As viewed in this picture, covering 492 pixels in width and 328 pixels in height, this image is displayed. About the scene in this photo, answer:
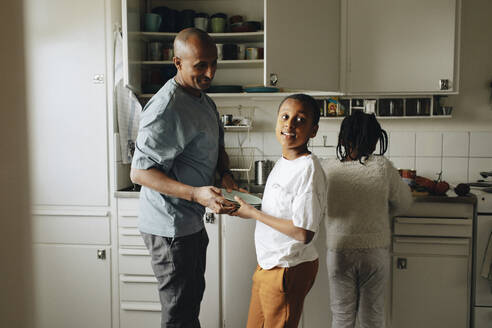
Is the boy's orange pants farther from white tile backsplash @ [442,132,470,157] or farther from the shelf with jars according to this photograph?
white tile backsplash @ [442,132,470,157]

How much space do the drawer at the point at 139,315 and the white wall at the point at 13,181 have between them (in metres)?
0.53

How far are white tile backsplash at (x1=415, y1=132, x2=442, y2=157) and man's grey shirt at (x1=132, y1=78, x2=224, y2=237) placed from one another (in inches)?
70.7

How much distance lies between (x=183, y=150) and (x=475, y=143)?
2217 mm

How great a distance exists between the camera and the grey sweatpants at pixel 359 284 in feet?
5.40

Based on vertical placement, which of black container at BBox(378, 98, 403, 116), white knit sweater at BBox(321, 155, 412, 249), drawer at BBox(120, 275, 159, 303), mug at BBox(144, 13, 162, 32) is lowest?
drawer at BBox(120, 275, 159, 303)

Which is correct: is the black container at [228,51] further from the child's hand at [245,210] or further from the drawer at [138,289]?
the child's hand at [245,210]

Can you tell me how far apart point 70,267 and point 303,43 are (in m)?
1.82

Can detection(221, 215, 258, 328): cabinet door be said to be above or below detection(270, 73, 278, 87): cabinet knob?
below

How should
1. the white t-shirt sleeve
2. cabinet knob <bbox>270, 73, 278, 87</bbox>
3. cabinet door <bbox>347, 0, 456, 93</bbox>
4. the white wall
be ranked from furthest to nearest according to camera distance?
cabinet door <bbox>347, 0, 456, 93</bbox>, cabinet knob <bbox>270, 73, 278, 87</bbox>, the white wall, the white t-shirt sleeve

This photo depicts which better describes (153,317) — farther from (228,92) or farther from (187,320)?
(228,92)

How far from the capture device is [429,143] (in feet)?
8.88

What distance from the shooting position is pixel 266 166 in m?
2.59

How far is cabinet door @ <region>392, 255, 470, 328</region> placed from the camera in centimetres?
212

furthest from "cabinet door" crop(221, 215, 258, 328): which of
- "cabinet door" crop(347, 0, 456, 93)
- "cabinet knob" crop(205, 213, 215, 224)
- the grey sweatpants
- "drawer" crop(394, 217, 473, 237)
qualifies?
"cabinet door" crop(347, 0, 456, 93)
